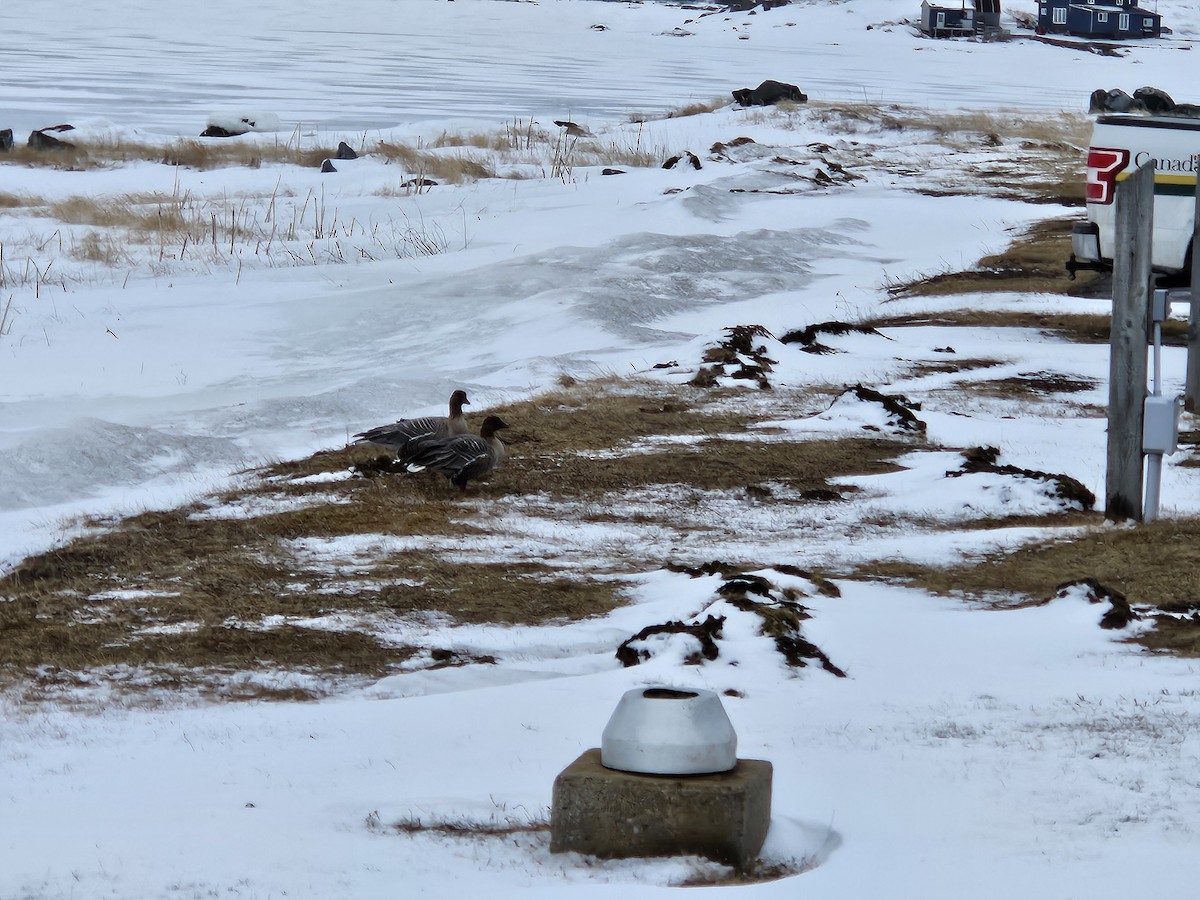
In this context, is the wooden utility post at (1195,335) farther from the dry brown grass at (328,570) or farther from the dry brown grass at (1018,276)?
the dry brown grass at (1018,276)

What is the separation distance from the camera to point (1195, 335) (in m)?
10.0

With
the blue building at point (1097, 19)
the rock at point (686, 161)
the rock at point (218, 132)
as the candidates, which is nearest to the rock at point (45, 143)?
the rock at point (218, 132)

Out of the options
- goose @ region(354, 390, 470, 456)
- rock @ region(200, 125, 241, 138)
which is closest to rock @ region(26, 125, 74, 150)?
rock @ region(200, 125, 241, 138)

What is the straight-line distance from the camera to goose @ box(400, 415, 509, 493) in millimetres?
8695

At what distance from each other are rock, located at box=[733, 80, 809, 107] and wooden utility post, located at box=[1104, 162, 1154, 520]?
29.4 metres

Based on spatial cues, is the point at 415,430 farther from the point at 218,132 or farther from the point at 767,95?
the point at 767,95

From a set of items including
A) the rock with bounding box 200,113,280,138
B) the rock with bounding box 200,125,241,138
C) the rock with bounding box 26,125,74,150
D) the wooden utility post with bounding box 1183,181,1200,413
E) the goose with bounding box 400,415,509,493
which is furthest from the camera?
the rock with bounding box 200,113,280,138

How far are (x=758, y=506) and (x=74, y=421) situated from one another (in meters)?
4.82

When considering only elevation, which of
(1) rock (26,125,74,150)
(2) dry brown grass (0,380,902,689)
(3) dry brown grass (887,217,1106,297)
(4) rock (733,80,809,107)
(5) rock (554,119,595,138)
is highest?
(4) rock (733,80,809,107)

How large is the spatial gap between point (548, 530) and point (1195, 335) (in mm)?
4883

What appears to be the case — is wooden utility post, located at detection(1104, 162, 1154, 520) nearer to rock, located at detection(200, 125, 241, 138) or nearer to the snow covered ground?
the snow covered ground

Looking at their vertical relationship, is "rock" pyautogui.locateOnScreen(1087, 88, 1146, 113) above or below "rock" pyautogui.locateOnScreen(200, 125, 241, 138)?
above

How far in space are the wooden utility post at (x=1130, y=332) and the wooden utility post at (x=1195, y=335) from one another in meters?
2.42

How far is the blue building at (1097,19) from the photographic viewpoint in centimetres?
7838
